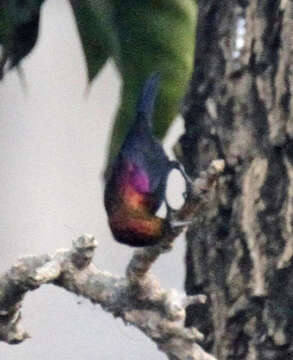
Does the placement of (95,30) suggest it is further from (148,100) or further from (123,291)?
(123,291)

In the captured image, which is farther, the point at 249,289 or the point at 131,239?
the point at 249,289

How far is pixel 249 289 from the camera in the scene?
1662 mm

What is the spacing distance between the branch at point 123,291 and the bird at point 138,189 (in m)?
0.03

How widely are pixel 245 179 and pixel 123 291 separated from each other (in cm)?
28

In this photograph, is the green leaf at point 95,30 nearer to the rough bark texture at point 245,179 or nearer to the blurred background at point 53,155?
the rough bark texture at point 245,179

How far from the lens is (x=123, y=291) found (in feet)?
4.96

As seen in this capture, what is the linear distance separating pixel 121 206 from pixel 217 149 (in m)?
0.32

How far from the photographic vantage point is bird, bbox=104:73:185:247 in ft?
4.74

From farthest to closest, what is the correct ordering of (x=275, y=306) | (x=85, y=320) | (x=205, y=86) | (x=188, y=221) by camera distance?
(x=85, y=320), (x=205, y=86), (x=275, y=306), (x=188, y=221)

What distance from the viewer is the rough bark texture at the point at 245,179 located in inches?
64.3

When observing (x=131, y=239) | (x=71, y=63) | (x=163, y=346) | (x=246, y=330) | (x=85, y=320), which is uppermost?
(x=131, y=239)

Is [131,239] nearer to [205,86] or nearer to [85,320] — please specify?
[205,86]

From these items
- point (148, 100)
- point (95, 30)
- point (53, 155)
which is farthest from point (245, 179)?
point (53, 155)

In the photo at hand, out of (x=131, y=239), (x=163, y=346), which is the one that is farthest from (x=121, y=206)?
(x=163, y=346)
